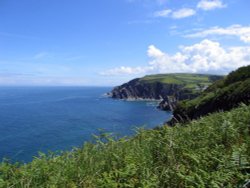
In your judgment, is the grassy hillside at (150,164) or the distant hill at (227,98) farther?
the distant hill at (227,98)

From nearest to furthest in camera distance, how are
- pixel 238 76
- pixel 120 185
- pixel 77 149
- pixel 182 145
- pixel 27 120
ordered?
1. pixel 120 185
2. pixel 182 145
3. pixel 77 149
4. pixel 238 76
5. pixel 27 120

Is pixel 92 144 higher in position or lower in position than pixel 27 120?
higher

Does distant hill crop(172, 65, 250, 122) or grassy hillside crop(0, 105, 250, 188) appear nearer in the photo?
grassy hillside crop(0, 105, 250, 188)

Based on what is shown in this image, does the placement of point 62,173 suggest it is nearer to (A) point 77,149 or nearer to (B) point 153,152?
(A) point 77,149

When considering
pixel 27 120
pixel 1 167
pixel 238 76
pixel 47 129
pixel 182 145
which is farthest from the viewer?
pixel 27 120

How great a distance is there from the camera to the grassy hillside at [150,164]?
13.0ft

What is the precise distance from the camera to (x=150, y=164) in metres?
4.68

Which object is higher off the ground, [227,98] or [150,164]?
[150,164]

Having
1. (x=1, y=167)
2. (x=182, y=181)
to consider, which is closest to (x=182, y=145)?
(x=182, y=181)

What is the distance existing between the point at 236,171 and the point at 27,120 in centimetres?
11704

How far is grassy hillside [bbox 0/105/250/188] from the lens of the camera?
13.0ft

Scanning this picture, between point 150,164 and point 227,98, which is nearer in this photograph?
point 150,164

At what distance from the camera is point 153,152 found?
5.31m

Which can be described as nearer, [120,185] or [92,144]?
[120,185]
